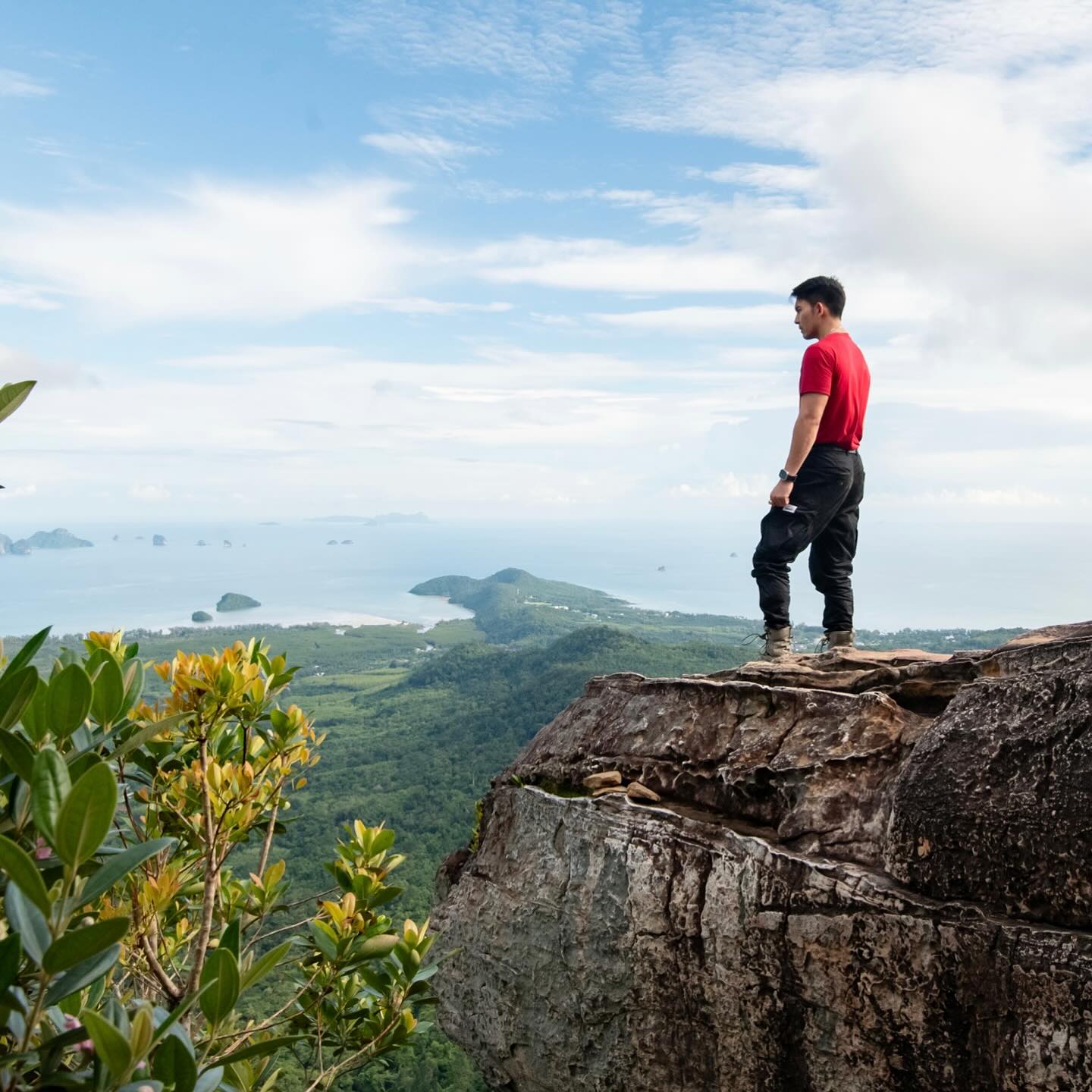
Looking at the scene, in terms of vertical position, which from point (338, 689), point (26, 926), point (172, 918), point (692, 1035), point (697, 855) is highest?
point (26, 926)

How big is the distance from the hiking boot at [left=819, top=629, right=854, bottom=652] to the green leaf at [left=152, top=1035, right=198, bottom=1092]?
6231 mm

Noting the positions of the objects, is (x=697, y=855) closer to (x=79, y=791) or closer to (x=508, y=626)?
(x=79, y=791)

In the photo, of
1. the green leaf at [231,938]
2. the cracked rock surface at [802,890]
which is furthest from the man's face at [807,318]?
the green leaf at [231,938]

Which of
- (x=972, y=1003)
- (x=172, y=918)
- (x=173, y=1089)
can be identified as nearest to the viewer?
(x=173, y=1089)

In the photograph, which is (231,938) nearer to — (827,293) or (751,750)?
(751,750)

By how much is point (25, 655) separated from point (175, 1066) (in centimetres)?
110

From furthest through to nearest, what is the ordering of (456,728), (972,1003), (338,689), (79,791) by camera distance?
(338,689) → (456,728) → (972,1003) → (79,791)

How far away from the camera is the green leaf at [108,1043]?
6.36 ft

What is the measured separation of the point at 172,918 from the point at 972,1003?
389cm

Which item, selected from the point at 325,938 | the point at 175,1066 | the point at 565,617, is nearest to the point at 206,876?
the point at 325,938

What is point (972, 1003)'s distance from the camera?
3.66 metres

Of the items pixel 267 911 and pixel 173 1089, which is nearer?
pixel 173 1089

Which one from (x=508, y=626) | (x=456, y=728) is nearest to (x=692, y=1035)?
(x=456, y=728)

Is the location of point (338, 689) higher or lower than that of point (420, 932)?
lower
